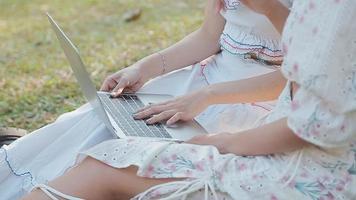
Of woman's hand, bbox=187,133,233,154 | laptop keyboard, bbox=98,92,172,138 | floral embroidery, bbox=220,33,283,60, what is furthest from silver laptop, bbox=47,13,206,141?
floral embroidery, bbox=220,33,283,60

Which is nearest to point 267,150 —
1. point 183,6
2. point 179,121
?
point 179,121

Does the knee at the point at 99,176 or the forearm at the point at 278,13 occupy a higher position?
the forearm at the point at 278,13

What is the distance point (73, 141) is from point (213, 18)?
20.3 inches

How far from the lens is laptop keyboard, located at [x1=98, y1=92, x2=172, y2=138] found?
5.97 ft

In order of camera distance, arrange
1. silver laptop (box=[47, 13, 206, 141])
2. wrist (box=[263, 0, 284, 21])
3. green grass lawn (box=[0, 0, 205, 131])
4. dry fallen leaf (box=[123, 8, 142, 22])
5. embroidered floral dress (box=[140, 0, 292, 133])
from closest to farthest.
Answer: wrist (box=[263, 0, 284, 21]), silver laptop (box=[47, 13, 206, 141]), embroidered floral dress (box=[140, 0, 292, 133]), green grass lawn (box=[0, 0, 205, 131]), dry fallen leaf (box=[123, 8, 142, 22])

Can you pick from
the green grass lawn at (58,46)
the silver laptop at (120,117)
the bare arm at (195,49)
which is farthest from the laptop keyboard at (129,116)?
the green grass lawn at (58,46)

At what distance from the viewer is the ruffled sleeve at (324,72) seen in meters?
1.41

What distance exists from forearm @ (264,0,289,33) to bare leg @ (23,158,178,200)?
43 cm

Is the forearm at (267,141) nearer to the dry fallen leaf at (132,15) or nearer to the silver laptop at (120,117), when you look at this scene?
the silver laptop at (120,117)

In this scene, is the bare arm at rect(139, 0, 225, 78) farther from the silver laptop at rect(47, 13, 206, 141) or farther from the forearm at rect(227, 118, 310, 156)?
the forearm at rect(227, 118, 310, 156)

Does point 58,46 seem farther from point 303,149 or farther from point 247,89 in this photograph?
point 303,149

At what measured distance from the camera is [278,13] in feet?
5.28

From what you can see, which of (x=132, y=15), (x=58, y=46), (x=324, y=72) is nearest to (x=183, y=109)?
(x=324, y=72)

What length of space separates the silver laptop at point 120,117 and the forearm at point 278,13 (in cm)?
36
